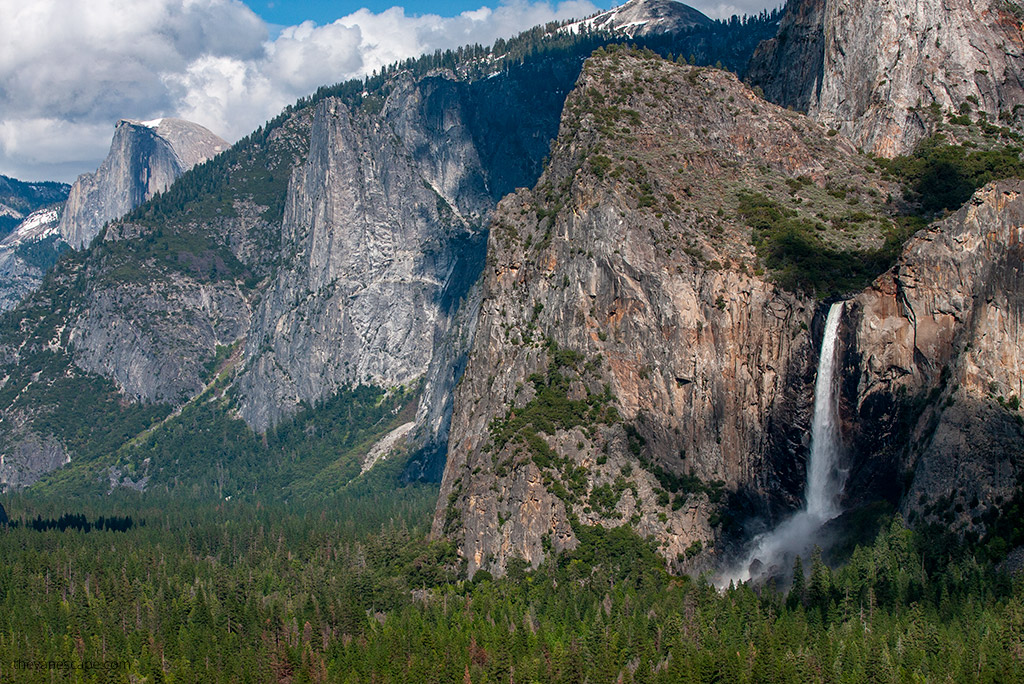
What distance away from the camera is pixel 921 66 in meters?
178

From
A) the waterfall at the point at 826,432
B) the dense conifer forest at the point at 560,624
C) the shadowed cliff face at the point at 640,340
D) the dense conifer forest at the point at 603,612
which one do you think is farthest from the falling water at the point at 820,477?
the dense conifer forest at the point at 560,624

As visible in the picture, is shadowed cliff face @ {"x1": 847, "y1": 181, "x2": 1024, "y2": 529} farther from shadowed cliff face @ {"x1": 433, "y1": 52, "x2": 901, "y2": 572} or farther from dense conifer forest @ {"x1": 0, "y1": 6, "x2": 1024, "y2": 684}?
shadowed cliff face @ {"x1": 433, "y1": 52, "x2": 901, "y2": 572}

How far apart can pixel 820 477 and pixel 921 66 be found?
57.3 meters

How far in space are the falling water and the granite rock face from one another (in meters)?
35.9

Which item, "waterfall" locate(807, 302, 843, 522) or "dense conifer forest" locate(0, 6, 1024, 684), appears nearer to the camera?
"dense conifer forest" locate(0, 6, 1024, 684)

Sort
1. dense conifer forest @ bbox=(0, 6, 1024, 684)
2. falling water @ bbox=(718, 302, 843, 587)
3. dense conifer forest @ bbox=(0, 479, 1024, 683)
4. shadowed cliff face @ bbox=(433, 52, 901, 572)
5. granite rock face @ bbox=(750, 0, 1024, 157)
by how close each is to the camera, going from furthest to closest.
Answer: granite rock face @ bbox=(750, 0, 1024, 157) < shadowed cliff face @ bbox=(433, 52, 901, 572) < falling water @ bbox=(718, 302, 843, 587) < dense conifer forest @ bbox=(0, 6, 1024, 684) < dense conifer forest @ bbox=(0, 479, 1024, 683)

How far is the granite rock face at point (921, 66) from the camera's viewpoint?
178 meters

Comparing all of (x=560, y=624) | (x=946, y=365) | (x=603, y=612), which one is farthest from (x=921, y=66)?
(x=560, y=624)

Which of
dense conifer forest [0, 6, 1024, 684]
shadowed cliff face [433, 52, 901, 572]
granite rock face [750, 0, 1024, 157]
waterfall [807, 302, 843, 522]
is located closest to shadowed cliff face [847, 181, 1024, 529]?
waterfall [807, 302, 843, 522]

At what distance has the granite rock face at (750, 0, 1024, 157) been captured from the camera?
583 ft

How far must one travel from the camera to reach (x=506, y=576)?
160 metres

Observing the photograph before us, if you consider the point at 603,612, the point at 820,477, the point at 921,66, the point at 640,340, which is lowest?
the point at 603,612

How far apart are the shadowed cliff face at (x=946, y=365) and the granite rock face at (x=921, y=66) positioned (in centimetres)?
3437

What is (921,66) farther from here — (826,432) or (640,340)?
(826,432)
